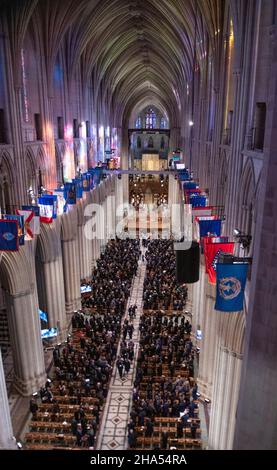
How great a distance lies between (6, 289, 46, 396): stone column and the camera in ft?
54.5

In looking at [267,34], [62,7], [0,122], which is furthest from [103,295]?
[267,34]

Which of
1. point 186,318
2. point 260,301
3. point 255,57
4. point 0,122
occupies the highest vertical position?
point 255,57

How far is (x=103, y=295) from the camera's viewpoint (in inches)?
974

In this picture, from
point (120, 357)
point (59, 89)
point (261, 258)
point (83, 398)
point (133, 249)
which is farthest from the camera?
point (133, 249)

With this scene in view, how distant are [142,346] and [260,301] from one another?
12096mm

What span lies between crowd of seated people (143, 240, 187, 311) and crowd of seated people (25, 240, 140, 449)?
1704 millimetres

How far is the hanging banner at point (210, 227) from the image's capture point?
13.4m

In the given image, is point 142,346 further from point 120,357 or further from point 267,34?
point 267,34

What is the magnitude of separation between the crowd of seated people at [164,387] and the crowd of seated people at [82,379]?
1.25 m

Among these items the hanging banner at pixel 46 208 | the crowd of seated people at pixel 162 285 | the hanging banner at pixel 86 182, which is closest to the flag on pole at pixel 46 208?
the hanging banner at pixel 46 208

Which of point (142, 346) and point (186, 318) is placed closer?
point (142, 346)

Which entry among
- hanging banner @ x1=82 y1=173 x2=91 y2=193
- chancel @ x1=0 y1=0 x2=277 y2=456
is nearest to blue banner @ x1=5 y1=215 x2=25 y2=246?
chancel @ x1=0 y1=0 x2=277 y2=456

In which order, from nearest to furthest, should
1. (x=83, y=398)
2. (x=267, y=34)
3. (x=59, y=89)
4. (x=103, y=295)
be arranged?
(x=267, y=34), (x=83, y=398), (x=59, y=89), (x=103, y=295)

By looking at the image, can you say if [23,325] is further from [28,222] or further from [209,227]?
[209,227]
